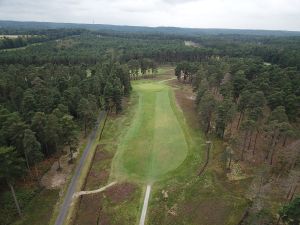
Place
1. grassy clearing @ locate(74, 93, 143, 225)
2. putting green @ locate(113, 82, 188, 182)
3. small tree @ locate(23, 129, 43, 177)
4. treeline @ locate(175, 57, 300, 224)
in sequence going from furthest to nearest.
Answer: putting green @ locate(113, 82, 188, 182) < small tree @ locate(23, 129, 43, 177) < treeline @ locate(175, 57, 300, 224) < grassy clearing @ locate(74, 93, 143, 225)

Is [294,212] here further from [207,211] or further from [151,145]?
[151,145]

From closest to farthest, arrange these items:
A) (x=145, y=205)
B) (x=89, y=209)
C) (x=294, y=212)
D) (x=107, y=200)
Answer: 1. (x=294, y=212)
2. (x=89, y=209)
3. (x=145, y=205)
4. (x=107, y=200)

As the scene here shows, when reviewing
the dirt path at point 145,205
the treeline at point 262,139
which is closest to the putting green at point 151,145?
the dirt path at point 145,205

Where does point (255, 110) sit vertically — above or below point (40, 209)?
above

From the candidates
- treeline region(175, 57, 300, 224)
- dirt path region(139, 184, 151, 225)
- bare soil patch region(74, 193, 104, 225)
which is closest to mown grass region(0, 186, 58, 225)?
bare soil patch region(74, 193, 104, 225)

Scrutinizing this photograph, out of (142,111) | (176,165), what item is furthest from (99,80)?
(176,165)

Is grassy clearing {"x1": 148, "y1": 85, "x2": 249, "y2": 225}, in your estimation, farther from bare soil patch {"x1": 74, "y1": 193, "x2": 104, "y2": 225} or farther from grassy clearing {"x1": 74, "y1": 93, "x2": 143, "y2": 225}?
bare soil patch {"x1": 74, "y1": 193, "x2": 104, "y2": 225}

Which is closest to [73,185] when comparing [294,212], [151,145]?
[151,145]

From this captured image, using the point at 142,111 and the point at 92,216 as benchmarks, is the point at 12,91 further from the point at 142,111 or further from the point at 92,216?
the point at 92,216
